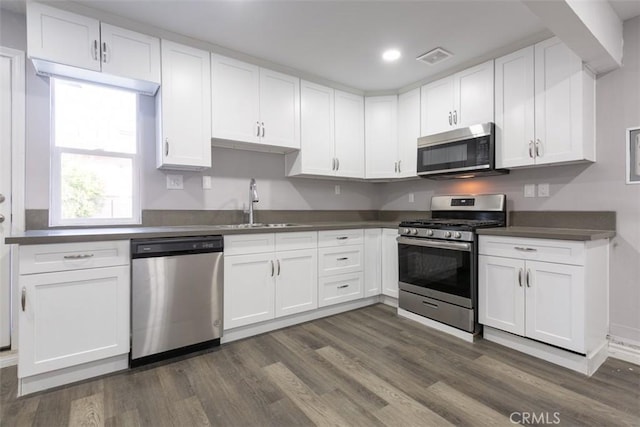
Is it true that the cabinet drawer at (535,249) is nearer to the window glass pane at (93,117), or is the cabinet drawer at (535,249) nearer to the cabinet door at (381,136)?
the cabinet door at (381,136)

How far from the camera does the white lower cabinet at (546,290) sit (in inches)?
80.0

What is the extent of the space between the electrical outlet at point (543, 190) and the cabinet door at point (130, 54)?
3.21m

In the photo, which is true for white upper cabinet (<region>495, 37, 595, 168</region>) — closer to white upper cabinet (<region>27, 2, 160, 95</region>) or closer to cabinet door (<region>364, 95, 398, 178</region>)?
cabinet door (<region>364, 95, 398, 178</region>)

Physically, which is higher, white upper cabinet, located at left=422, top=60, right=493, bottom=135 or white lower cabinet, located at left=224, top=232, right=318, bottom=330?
white upper cabinet, located at left=422, top=60, right=493, bottom=135

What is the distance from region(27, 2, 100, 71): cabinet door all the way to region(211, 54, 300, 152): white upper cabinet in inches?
32.4

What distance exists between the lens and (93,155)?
8.11 ft

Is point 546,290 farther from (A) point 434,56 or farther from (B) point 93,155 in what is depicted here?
(B) point 93,155

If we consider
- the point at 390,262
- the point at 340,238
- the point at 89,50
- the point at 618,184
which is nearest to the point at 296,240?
the point at 340,238

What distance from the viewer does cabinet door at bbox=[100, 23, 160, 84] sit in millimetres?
2230

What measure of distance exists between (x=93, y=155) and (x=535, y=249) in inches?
132

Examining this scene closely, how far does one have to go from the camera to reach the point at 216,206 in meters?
2.98

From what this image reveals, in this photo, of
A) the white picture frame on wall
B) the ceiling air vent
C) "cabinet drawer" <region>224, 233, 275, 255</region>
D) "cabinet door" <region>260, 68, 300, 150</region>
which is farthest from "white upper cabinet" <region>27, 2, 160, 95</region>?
the white picture frame on wall

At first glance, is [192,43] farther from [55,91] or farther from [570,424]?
[570,424]

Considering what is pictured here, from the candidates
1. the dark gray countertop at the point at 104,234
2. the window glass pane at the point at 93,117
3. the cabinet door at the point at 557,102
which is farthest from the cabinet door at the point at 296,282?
the cabinet door at the point at 557,102
